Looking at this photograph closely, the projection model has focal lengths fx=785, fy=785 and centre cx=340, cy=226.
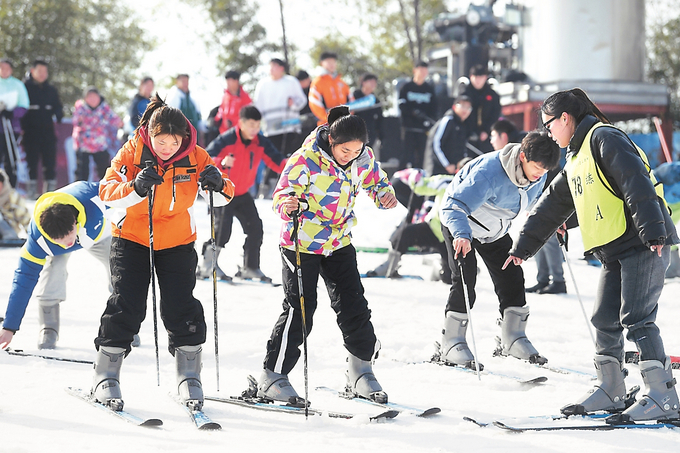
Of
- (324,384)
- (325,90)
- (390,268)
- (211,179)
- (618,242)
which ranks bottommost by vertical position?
(390,268)

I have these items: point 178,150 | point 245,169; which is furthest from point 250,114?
point 178,150

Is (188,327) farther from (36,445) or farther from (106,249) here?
(106,249)

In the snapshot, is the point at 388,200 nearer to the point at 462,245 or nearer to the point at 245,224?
the point at 462,245

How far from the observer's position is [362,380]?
4031 millimetres

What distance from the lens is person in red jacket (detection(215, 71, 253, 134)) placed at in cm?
1080

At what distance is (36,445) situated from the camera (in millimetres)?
3240

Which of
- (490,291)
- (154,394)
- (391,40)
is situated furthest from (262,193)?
(391,40)

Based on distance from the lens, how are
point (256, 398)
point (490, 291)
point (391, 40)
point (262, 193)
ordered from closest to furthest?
point (256, 398) → point (490, 291) → point (262, 193) → point (391, 40)

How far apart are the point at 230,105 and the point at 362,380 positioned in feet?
24.2

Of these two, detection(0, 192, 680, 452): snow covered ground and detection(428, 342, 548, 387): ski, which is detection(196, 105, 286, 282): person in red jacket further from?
detection(428, 342, 548, 387): ski

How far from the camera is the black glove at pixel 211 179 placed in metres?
3.72

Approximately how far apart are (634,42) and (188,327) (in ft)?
47.3

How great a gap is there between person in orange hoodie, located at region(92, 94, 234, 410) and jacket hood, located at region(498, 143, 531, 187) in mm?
1742

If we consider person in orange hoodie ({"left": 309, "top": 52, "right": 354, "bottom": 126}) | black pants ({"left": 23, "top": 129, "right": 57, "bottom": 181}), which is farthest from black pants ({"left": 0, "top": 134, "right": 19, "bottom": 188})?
person in orange hoodie ({"left": 309, "top": 52, "right": 354, "bottom": 126})
